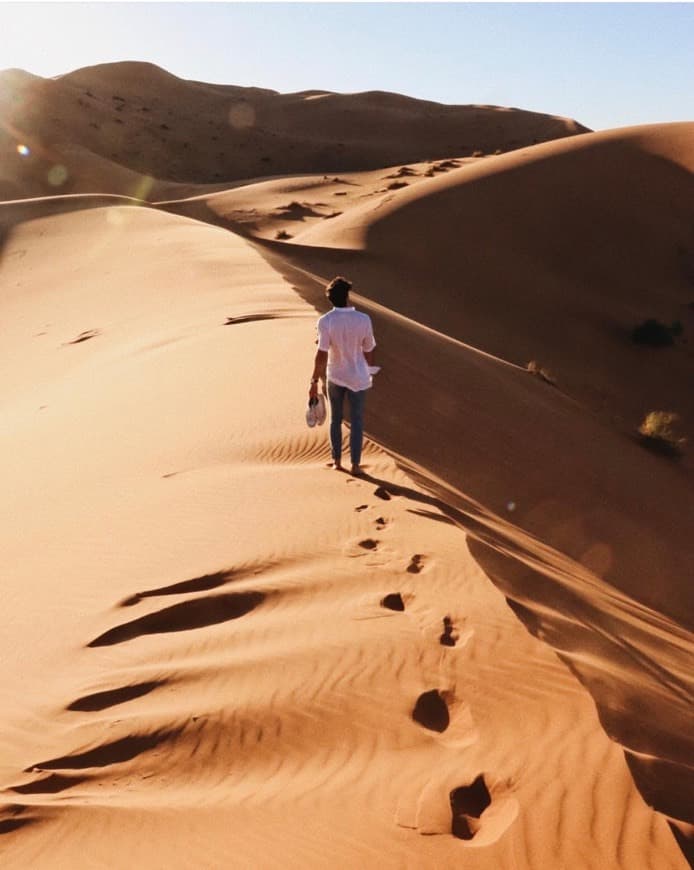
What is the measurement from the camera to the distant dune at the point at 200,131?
43219 mm

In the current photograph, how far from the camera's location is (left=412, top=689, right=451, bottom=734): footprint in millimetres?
3820


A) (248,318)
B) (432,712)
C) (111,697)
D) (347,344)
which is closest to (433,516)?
(347,344)

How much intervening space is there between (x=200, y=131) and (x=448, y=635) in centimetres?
6580

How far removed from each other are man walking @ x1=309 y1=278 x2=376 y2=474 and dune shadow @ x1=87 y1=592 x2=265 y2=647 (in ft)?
7.52

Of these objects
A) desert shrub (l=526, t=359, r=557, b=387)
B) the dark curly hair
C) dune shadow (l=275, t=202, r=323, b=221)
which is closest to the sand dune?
the dark curly hair

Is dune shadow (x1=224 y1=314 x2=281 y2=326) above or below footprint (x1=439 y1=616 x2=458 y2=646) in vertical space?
below

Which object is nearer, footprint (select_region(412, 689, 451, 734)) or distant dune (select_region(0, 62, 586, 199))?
footprint (select_region(412, 689, 451, 734))

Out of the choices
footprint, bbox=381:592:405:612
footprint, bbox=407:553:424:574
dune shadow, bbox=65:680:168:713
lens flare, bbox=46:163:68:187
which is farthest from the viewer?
lens flare, bbox=46:163:68:187

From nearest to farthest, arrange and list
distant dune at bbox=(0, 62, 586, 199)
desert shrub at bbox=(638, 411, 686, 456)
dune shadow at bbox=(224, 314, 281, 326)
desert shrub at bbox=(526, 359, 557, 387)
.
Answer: dune shadow at bbox=(224, 314, 281, 326), desert shrub at bbox=(638, 411, 686, 456), desert shrub at bbox=(526, 359, 557, 387), distant dune at bbox=(0, 62, 586, 199)

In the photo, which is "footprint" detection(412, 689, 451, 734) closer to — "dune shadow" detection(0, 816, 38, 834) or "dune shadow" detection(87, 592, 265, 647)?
"dune shadow" detection(87, 592, 265, 647)

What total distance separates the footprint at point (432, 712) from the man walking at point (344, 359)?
3350 millimetres

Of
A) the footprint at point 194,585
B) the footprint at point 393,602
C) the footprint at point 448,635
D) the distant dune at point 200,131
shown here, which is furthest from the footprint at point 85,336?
the distant dune at point 200,131

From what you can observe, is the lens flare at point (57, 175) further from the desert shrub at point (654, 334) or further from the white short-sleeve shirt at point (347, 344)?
the white short-sleeve shirt at point (347, 344)

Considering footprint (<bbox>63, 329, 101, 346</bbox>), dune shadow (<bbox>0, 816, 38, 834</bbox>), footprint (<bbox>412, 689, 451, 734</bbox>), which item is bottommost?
footprint (<bbox>63, 329, 101, 346</bbox>)
